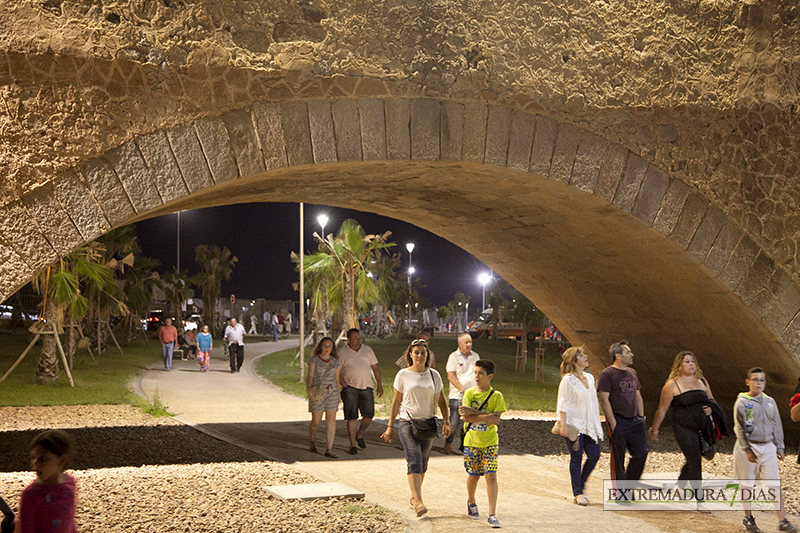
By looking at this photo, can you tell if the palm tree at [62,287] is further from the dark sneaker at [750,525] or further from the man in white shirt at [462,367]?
the dark sneaker at [750,525]

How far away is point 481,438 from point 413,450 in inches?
23.6

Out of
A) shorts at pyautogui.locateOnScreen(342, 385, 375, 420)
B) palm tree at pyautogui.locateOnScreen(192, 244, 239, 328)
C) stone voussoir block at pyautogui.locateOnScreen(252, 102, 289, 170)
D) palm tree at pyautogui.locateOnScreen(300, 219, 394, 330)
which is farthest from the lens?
palm tree at pyautogui.locateOnScreen(192, 244, 239, 328)

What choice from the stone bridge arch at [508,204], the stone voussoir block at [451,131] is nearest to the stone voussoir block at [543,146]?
the stone bridge arch at [508,204]

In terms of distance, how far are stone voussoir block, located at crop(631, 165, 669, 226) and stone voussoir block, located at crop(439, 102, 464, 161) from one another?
7.72 ft

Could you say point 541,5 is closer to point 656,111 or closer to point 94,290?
point 656,111

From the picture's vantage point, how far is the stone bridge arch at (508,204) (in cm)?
618

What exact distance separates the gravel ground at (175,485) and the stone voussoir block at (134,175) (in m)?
2.59

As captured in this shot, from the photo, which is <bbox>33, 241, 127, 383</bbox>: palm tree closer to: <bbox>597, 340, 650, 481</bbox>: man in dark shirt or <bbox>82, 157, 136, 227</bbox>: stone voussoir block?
<bbox>82, 157, 136, 227</bbox>: stone voussoir block

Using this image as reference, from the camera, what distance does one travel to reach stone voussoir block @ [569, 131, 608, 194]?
8.13m

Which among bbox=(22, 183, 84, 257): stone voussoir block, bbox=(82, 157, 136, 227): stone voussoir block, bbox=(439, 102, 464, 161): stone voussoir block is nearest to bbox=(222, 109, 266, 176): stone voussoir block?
bbox=(82, 157, 136, 227): stone voussoir block

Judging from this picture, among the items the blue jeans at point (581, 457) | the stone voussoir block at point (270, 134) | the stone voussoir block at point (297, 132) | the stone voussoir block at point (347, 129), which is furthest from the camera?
the stone voussoir block at point (347, 129)

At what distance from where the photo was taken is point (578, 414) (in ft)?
22.5

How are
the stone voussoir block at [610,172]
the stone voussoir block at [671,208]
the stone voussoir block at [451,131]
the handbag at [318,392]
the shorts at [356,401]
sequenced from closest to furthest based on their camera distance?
the stone voussoir block at [451,131] < the stone voussoir block at [610,172] < the stone voussoir block at [671,208] < the handbag at [318,392] < the shorts at [356,401]

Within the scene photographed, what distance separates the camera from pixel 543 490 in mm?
7676
